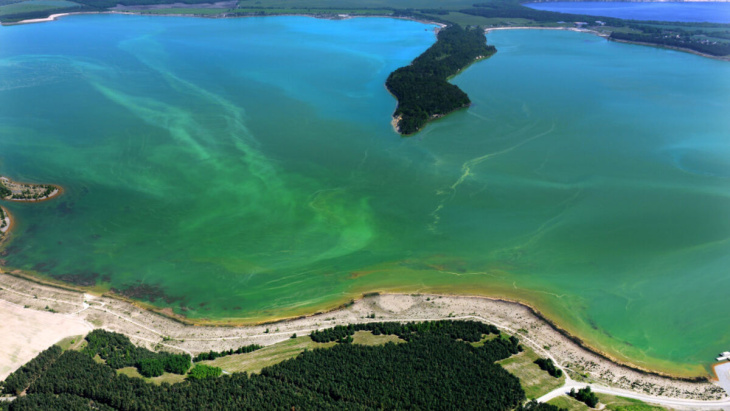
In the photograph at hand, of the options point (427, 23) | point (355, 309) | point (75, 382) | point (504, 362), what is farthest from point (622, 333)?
point (427, 23)

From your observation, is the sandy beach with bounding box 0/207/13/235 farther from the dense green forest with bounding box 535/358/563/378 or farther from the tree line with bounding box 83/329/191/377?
the dense green forest with bounding box 535/358/563/378

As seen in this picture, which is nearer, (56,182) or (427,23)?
(56,182)

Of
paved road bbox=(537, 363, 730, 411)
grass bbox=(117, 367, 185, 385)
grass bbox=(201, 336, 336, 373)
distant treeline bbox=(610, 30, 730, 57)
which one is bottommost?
paved road bbox=(537, 363, 730, 411)

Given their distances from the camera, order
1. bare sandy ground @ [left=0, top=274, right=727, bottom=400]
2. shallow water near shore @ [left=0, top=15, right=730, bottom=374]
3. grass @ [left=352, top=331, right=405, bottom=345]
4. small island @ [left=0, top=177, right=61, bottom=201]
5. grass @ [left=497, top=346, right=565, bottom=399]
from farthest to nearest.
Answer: small island @ [left=0, top=177, right=61, bottom=201]
shallow water near shore @ [left=0, top=15, right=730, bottom=374]
grass @ [left=352, top=331, right=405, bottom=345]
bare sandy ground @ [left=0, top=274, right=727, bottom=400]
grass @ [left=497, top=346, right=565, bottom=399]

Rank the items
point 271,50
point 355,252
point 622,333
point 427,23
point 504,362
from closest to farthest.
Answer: point 504,362 → point 622,333 → point 355,252 → point 271,50 → point 427,23

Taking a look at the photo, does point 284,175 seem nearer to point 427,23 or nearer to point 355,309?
point 355,309

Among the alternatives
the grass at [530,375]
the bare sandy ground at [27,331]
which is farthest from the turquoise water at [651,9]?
the bare sandy ground at [27,331]

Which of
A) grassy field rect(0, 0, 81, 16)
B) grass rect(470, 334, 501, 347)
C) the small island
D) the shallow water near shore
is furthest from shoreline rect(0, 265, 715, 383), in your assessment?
grassy field rect(0, 0, 81, 16)
